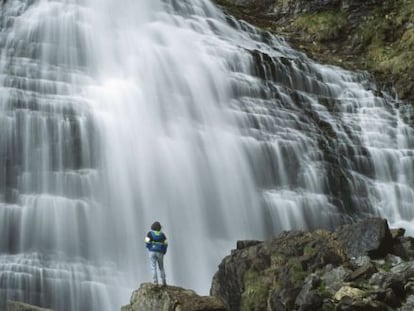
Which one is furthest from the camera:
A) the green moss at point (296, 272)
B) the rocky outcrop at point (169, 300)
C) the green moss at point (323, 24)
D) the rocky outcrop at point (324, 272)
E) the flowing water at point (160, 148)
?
the green moss at point (323, 24)

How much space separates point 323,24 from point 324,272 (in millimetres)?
24680

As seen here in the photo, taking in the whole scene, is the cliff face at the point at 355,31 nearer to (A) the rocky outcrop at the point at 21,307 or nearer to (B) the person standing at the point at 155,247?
(B) the person standing at the point at 155,247

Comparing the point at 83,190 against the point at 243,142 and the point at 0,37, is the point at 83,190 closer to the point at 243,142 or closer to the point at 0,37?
the point at 243,142

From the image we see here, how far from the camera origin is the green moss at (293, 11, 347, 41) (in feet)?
113

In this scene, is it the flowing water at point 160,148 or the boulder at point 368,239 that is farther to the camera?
the flowing water at point 160,148

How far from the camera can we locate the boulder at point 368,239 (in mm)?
13805

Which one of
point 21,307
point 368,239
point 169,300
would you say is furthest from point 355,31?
point 21,307

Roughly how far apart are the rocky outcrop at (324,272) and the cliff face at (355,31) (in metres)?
17.1

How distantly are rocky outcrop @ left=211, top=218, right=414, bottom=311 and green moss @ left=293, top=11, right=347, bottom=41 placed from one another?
2149 cm

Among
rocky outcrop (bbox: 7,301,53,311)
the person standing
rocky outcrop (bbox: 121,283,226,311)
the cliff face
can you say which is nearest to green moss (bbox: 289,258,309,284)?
rocky outcrop (bbox: 121,283,226,311)

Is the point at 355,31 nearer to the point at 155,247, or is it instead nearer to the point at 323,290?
the point at 323,290

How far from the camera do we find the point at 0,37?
2491 centimetres

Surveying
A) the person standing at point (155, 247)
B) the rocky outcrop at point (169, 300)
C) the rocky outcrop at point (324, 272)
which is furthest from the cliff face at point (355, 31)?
the rocky outcrop at point (169, 300)

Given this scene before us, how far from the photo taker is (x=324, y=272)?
12766 mm
